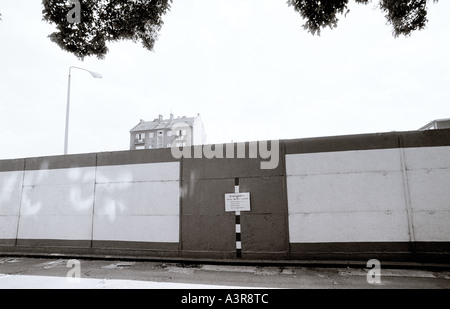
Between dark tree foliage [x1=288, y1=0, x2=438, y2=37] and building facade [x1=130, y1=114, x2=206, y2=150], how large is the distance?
49911 millimetres

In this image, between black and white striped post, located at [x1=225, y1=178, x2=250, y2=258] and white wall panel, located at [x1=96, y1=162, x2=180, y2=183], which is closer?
black and white striped post, located at [x1=225, y1=178, x2=250, y2=258]

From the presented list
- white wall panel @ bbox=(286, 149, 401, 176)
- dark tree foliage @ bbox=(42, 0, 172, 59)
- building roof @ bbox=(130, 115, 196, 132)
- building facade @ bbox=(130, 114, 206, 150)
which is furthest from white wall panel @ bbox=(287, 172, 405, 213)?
building roof @ bbox=(130, 115, 196, 132)

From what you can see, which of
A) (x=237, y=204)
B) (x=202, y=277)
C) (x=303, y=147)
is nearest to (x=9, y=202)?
(x=202, y=277)

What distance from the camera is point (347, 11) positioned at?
5.01 m

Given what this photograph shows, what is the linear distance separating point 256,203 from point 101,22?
16.4 ft

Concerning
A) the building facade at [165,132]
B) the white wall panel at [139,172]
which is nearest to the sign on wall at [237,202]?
the white wall panel at [139,172]

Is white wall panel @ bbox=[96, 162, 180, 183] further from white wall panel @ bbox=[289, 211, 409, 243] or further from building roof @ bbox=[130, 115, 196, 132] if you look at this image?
building roof @ bbox=[130, 115, 196, 132]

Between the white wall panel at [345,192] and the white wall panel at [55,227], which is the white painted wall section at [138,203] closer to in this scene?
the white wall panel at [55,227]

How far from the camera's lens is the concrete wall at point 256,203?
20.3 feet

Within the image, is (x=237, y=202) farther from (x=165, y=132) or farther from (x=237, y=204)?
(x=165, y=132)

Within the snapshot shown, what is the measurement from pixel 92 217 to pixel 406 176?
25.9 ft

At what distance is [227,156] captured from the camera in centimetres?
720

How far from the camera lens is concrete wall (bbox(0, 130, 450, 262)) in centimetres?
618
